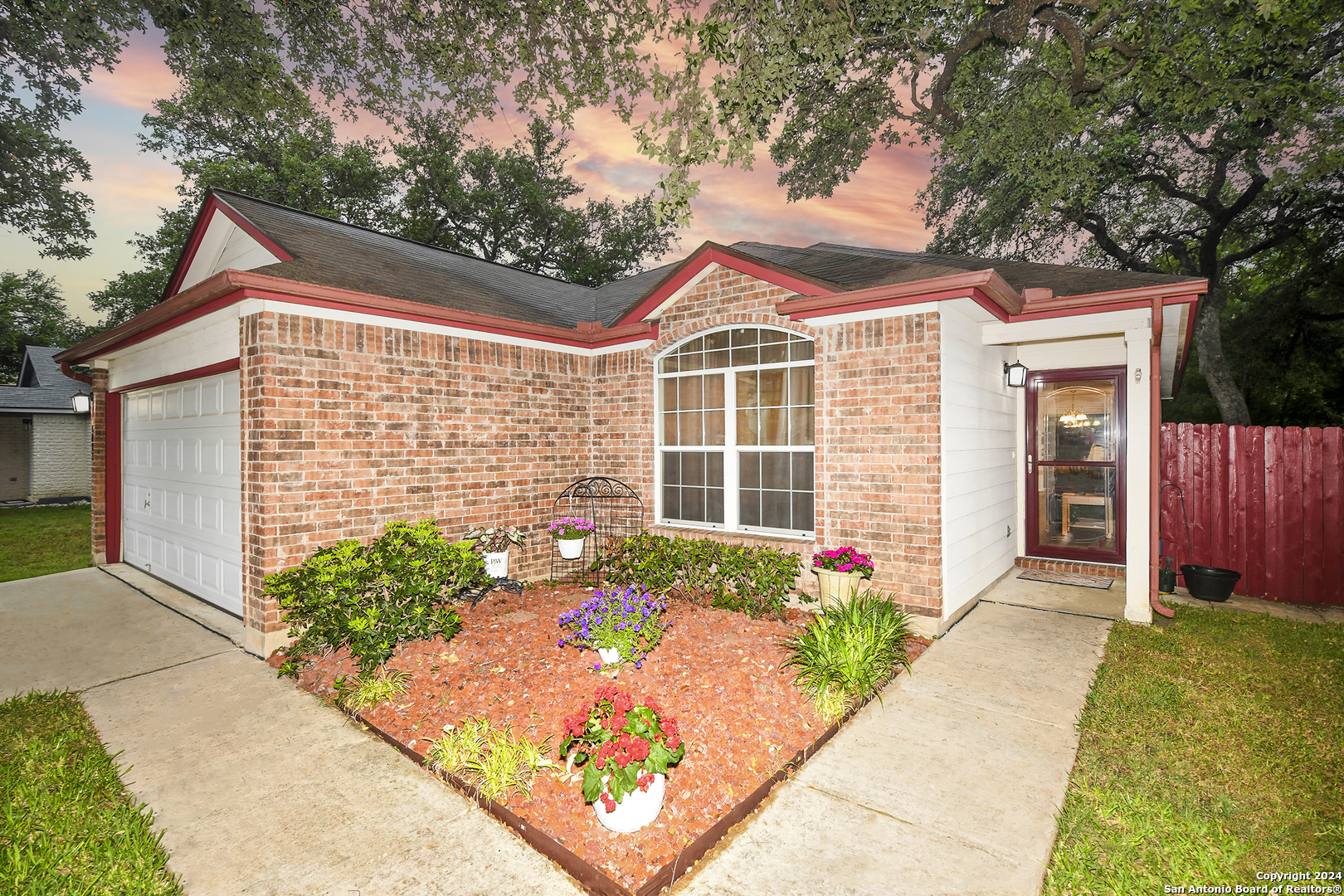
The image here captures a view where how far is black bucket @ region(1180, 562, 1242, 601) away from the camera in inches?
244

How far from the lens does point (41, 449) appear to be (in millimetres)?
17797

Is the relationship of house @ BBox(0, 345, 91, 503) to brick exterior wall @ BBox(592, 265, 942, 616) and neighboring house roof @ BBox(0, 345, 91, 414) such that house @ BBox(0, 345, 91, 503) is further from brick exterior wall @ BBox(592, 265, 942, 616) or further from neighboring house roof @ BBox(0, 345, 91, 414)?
brick exterior wall @ BBox(592, 265, 942, 616)

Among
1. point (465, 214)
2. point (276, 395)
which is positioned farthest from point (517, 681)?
point (465, 214)

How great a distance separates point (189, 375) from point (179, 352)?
1.26 feet

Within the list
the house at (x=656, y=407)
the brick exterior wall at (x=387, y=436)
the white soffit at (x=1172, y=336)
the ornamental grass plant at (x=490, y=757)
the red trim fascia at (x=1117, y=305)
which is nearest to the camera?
the ornamental grass plant at (x=490, y=757)

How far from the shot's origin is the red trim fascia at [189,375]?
541 cm

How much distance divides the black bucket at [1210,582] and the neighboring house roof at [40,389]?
24103mm

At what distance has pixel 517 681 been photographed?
13.3 ft

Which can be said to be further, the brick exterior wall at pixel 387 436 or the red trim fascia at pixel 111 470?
the red trim fascia at pixel 111 470

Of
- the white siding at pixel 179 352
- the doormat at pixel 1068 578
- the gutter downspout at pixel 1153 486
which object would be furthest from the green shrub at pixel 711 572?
the white siding at pixel 179 352

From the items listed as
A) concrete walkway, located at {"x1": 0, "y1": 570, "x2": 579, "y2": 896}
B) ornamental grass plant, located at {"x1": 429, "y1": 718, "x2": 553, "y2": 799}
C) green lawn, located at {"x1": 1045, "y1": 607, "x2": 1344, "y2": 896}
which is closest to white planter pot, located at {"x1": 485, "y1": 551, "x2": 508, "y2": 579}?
concrete walkway, located at {"x1": 0, "y1": 570, "x2": 579, "y2": 896}

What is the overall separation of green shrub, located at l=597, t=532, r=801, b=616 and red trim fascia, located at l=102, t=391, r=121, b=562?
25.9ft

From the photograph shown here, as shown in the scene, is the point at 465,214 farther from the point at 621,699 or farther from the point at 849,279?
the point at 621,699

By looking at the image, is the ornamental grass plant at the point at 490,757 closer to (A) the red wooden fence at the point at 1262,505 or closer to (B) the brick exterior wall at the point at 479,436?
(B) the brick exterior wall at the point at 479,436
